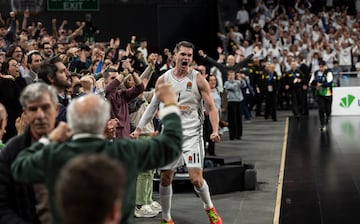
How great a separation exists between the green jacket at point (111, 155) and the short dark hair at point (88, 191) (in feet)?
2.74

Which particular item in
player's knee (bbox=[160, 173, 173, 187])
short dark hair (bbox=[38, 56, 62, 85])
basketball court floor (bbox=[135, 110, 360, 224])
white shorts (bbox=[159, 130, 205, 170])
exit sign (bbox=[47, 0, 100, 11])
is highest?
exit sign (bbox=[47, 0, 100, 11])

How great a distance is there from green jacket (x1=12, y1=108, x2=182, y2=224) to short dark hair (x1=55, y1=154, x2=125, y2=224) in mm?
836

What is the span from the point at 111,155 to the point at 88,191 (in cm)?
96

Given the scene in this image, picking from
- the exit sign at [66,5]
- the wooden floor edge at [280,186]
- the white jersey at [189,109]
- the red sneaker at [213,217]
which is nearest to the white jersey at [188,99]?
the white jersey at [189,109]

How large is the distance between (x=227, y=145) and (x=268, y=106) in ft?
21.8

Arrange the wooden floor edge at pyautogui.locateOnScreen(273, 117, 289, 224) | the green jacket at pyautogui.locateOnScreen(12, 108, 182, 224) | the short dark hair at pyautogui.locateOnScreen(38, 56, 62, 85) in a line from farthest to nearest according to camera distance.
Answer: the wooden floor edge at pyautogui.locateOnScreen(273, 117, 289, 224)
the short dark hair at pyautogui.locateOnScreen(38, 56, 62, 85)
the green jacket at pyautogui.locateOnScreen(12, 108, 182, 224)

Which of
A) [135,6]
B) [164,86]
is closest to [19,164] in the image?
[164,86]

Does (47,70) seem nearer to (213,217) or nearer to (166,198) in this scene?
(166,198)

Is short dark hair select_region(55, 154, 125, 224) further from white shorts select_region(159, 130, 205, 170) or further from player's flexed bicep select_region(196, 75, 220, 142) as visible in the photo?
player's flexed bicep select_region(196, 75, 220, 142)

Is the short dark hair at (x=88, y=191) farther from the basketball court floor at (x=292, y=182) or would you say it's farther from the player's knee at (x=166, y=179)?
the basketball court floor at (x=292, y=182)

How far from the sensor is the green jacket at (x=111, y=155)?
3.93m

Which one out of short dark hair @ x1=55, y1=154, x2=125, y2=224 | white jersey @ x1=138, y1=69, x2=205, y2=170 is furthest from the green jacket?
white jersey @ x1=138, y1=69, x2=205, y2=170

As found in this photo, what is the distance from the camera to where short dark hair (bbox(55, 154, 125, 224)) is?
299 cm

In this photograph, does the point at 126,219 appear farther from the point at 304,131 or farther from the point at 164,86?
the point at 304,131
